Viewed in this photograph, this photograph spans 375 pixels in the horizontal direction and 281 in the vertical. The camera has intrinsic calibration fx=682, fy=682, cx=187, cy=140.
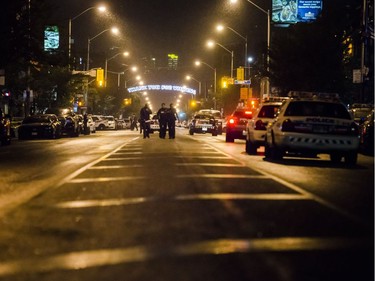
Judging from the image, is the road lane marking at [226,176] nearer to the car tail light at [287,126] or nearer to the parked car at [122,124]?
the car tail light at [287,126]

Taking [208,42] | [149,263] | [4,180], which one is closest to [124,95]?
[208,42]

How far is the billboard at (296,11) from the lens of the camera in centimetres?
4028

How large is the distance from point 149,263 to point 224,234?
5.09 ft

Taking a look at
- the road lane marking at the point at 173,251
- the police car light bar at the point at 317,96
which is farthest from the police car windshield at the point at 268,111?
the road lane marking at the point at 173,251

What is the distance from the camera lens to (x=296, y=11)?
40.9m

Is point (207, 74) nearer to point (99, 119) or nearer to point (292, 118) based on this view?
point (99, 119)

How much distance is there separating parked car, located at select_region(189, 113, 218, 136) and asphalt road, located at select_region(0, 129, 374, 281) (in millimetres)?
31095

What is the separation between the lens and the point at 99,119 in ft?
218

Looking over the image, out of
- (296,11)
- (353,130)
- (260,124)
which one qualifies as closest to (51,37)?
(296,11)

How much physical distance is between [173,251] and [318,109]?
11.9 meters

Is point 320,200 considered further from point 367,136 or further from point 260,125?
point 367,136

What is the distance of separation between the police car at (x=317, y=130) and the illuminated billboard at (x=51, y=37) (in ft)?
78.1

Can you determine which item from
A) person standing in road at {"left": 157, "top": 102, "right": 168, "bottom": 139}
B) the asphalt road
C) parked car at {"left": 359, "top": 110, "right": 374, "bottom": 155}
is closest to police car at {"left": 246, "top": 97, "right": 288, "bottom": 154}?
parked car at {"left": 359, "top": 110, "right": 374, "bottom": 155}

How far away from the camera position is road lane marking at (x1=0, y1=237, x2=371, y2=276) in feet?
19.6
